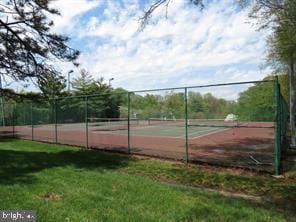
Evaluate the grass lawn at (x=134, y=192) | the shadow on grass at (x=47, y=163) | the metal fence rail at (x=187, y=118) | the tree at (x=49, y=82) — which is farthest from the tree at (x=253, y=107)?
the tree at (x=49, y=82)

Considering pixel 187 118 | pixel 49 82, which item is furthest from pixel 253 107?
pixel 49 82

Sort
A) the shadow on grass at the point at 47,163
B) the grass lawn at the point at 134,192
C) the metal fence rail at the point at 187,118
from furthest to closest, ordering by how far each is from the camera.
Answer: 1. the metal fence rail at the point at 187,118
2. the shadow on grass at the point at 47,163
3. the grass lawn at the point at 134,192

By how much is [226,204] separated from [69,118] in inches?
603

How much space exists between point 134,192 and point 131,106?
48.7 feet

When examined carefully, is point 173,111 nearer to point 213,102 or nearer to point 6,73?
point 213,102

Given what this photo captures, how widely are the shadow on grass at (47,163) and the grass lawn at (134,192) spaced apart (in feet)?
0.07

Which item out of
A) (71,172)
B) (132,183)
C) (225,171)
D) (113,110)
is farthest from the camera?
(113,110)

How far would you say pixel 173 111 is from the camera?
1711cm

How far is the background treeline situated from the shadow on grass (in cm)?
277

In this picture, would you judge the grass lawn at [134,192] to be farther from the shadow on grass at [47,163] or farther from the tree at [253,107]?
the tree at [253,107]

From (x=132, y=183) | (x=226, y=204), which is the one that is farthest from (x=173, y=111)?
(x=226, y=204)

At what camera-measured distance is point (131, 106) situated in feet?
72.2

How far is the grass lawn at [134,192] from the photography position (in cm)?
581

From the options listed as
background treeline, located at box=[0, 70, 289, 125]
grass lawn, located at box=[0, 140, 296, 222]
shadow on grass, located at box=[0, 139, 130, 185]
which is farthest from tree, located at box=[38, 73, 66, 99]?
grass lawn, located at box=[0, 140, 296, 222]
